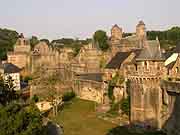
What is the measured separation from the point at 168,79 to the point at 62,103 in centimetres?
1970

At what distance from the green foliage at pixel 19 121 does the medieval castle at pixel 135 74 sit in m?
13.9

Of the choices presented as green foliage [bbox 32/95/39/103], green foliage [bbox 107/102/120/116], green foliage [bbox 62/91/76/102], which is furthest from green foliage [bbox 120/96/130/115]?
green foliage [bbox 62/91/76/102]

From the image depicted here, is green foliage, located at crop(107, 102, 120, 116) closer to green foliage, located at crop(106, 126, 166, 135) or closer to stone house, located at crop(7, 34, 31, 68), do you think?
green foliage, located at crop(106, 126, 166, 135)

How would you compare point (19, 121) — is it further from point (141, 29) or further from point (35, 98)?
point (141, 29)

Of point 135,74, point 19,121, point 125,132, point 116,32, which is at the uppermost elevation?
point 116,32

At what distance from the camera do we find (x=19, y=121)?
22906mm

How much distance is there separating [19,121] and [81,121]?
18475 mm

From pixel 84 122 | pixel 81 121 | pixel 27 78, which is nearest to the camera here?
pixel 84 122

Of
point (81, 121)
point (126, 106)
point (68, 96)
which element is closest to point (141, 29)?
point (68, 96)

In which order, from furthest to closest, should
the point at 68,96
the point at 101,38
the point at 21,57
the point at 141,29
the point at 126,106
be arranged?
the point at 101,38 < the point at 21,57 < the point at 141,29 < the point at 68,96 < the point at 126,106

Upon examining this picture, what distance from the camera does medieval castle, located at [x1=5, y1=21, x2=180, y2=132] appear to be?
1367 inches

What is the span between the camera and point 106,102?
46.4 meters

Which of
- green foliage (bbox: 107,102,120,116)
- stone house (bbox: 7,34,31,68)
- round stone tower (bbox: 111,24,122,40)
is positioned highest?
round stone tower (bbox: 111,24,122,40)

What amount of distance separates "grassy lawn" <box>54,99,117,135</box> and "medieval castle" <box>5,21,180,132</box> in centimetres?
239
